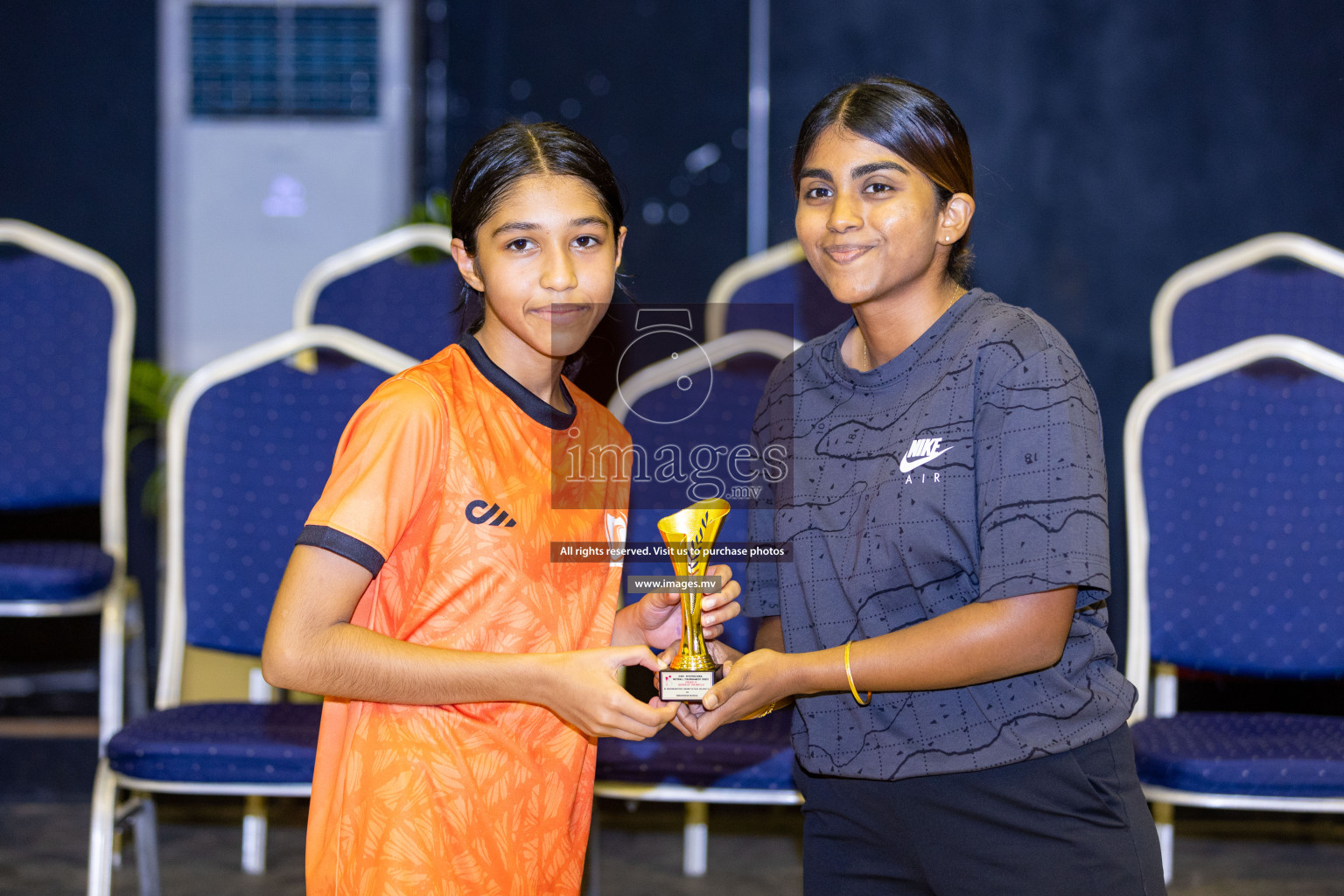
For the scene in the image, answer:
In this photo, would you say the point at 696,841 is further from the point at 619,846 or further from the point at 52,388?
the point at 52,388

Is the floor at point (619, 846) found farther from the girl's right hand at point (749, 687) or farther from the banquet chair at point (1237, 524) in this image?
the girl's right hand at point (749, 687)

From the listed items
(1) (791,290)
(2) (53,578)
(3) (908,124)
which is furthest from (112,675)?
(3) (908,124)

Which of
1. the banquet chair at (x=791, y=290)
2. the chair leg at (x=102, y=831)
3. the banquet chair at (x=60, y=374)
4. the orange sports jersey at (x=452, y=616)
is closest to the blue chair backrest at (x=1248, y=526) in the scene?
the banquet chair at (x=791, y=290)

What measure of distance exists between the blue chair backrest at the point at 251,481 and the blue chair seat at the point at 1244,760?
1379 millimetres

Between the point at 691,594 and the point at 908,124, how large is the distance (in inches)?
19.3

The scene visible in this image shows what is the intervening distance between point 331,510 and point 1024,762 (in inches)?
26.2

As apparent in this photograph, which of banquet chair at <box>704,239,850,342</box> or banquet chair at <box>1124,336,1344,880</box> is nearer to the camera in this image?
banquet chair at <box>1124,336,1344,880</box>

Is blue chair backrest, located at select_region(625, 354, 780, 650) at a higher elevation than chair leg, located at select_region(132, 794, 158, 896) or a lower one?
higher

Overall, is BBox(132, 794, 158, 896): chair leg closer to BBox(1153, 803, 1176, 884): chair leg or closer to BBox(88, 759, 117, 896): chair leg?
BBox(88, 759, 117, 896): chair leg

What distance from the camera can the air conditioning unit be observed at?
351 centimetres

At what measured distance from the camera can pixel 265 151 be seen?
11.7ft

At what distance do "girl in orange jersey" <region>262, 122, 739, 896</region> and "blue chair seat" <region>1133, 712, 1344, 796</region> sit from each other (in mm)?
860

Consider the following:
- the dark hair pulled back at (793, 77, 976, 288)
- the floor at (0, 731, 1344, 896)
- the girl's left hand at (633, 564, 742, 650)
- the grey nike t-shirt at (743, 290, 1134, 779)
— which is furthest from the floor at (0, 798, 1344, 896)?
the dark hair pulled back at (793, 77, 976, 288)

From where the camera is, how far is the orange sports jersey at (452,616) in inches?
40.4
